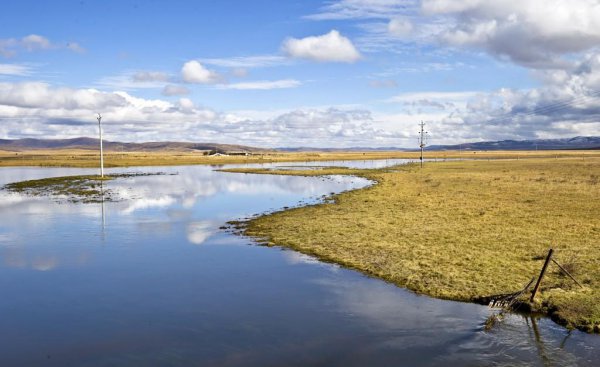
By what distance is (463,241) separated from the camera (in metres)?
25.3

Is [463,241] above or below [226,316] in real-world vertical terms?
above

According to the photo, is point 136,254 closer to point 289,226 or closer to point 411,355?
point 289,226

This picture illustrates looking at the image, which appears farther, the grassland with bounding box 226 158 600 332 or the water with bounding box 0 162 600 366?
the grassland with bounding box 226 158 600 332

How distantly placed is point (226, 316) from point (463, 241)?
1506 cm

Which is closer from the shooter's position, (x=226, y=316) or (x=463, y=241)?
(x=226, y=316)

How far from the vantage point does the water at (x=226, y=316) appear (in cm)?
1253

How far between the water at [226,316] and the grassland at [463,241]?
1.40 metres

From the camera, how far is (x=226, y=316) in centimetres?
1529

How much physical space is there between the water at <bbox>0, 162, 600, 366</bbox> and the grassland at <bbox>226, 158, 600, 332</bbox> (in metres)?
1.40

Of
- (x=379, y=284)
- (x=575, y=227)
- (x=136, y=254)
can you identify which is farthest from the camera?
(x=575, y=227)

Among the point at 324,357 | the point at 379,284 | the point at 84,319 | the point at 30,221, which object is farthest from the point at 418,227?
the point at 30,221

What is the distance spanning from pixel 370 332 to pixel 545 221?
2186 cm

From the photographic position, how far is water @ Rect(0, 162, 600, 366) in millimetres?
12531

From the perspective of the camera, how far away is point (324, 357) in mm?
12453
